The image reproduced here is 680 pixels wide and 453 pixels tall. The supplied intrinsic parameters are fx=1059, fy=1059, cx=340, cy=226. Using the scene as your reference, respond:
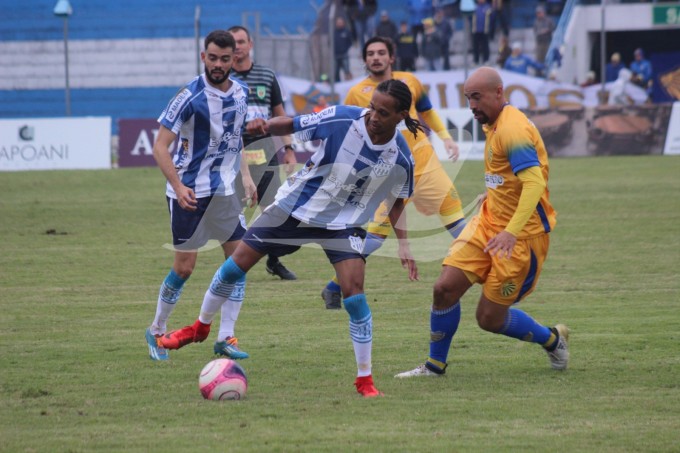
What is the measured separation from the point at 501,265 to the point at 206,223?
2.46 m

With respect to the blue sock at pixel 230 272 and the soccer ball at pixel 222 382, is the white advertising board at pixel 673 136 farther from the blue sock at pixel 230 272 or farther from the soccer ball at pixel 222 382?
the soccer ball at pixel 222 382

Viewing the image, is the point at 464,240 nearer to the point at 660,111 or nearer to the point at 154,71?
the point at 660,111

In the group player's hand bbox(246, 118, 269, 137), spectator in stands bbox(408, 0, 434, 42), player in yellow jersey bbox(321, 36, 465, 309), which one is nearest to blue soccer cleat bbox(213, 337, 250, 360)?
player's hand bbox(246, 118, 269, 137)

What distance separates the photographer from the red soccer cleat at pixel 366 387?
666 centimetres

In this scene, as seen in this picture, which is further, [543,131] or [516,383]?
[543,131]

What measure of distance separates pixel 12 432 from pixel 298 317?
4.05 m

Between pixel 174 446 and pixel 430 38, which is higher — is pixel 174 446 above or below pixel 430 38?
below

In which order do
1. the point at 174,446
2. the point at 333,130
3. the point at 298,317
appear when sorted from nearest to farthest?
the point at 174,446
the point at 333,130
the point at 298,317

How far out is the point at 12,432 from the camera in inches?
228

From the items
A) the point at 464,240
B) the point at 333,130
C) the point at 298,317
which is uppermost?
the point at 333,130

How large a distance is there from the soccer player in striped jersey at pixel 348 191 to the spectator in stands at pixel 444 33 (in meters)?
24.2

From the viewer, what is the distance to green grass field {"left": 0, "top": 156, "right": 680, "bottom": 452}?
5754 mm

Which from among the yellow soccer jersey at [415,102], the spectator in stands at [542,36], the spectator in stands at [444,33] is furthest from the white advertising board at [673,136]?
the yellow soccer jersey at [415,102]

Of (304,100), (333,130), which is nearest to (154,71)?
(304,100)
